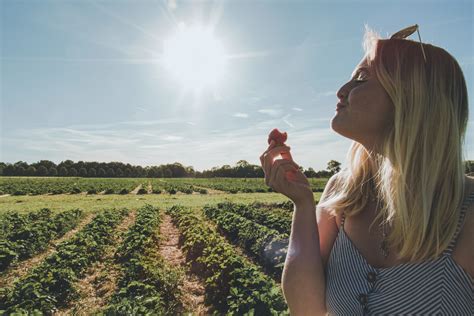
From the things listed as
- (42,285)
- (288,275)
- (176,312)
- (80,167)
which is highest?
(80,167)

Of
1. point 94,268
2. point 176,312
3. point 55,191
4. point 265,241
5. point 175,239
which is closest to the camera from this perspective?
point 176,312

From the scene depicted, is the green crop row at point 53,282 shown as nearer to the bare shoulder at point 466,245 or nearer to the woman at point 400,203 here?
the woman at point 400,203

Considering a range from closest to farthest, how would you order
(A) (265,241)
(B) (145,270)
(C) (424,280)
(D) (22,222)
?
(C) (424,280) → (B) (145,270) → (A) (265,241) → (D) (22,222)

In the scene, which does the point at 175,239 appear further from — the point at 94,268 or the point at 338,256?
the point at 338,256

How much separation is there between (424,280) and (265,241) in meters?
9.00

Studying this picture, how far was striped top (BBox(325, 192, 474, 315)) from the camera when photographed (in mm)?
1179

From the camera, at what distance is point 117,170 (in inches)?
3745

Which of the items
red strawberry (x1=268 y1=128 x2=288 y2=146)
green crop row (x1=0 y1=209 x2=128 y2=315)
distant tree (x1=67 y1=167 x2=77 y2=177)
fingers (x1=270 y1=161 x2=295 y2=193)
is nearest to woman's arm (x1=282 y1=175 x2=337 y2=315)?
fingers (x1=270 y1=161 x2=295 y2=193)

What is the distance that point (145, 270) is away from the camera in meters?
7.74

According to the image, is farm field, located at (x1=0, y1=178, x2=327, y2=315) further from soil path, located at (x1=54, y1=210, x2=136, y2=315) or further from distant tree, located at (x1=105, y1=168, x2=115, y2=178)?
distant tree, located at (x1=105, y1=168, x2=115, y2=178)

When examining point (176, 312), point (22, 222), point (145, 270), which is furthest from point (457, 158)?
point (22, 222)

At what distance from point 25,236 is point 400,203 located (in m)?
13.9

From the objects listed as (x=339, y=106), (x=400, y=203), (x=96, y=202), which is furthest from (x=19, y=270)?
(x=96, y=202)

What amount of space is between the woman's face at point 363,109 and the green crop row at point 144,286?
4.96m
